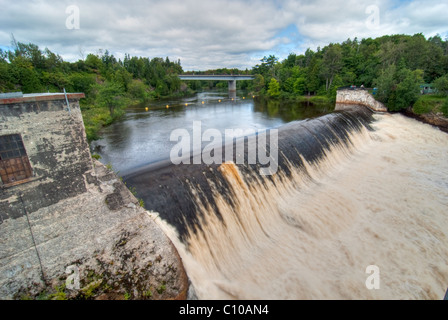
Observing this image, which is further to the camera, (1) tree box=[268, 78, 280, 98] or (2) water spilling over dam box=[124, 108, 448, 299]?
(1) tree box=[268, 78, 280, 98]

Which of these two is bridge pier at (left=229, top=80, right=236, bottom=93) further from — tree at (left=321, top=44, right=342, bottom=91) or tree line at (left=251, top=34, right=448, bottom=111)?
tree at (left=321, top=44, right=342, bottom=91)

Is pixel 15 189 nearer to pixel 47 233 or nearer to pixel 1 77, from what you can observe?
pixel 47 233

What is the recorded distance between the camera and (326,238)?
841 cm

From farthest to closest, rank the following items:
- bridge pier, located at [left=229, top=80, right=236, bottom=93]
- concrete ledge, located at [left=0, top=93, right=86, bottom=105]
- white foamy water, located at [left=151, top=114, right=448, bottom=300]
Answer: bridge pier, located at [left=229, top=80, right=236, bottom=93] < white foamy water, located at [left=151, top=114, right=448, bottom=300] < concrete ledge, located at [left=0, top=93, right=86, bottom=105]

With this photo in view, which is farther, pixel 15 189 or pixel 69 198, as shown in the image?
pixel 69 198

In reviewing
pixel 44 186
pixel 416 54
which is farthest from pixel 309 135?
pixel 416 54

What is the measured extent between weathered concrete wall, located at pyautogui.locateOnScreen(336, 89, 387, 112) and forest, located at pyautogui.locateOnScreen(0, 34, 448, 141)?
86 cm

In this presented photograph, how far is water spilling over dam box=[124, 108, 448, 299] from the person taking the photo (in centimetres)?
650

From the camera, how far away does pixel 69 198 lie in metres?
5.89

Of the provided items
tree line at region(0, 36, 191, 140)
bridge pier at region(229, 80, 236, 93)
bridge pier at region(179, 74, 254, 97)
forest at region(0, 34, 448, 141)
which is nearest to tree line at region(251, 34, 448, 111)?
forest at region(0, 34, 448, 141)

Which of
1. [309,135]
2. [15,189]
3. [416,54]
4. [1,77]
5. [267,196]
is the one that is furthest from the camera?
[416,54]
